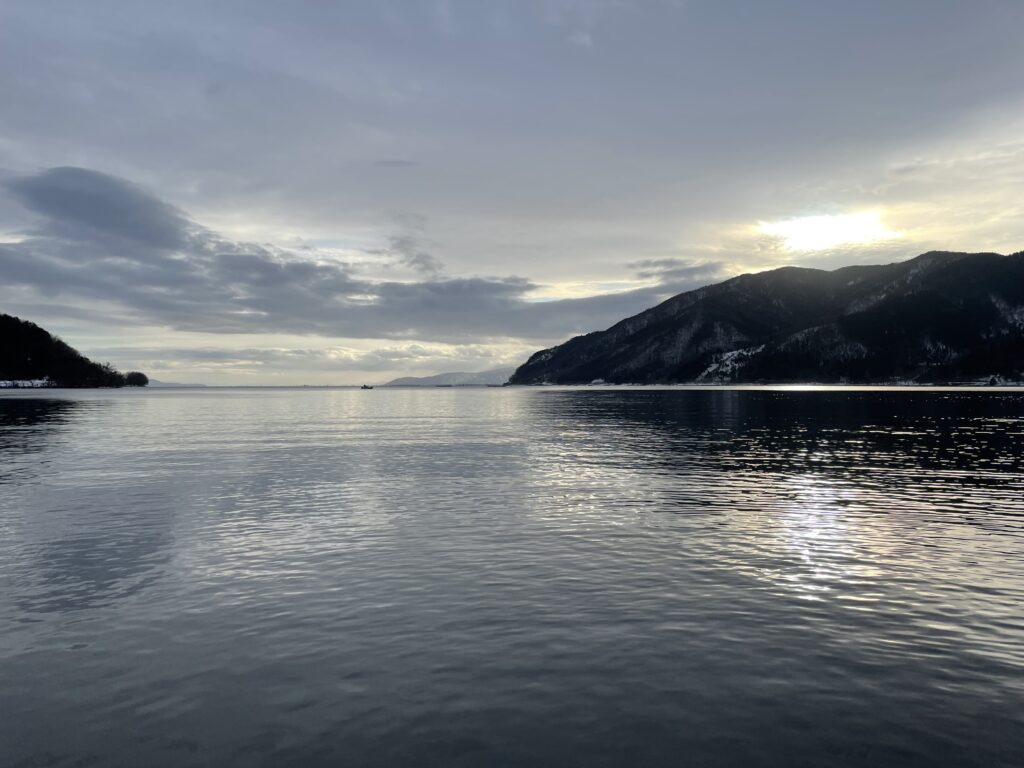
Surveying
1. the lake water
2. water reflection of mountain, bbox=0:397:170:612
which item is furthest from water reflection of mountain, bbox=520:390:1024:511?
water reflection of mountain, bbox=0:397:170:612

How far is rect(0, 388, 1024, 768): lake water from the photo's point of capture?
582 inches

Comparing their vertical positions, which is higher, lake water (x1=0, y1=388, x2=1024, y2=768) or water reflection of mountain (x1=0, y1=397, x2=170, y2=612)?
water reflection of mountain (x1=0, y1=397, x2=170, y2=612)

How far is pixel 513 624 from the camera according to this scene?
21781 mm

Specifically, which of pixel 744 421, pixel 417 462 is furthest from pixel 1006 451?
pixel 417 462

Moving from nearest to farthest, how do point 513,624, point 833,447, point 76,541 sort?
point 513,624 → point 76,541 → point 833,447

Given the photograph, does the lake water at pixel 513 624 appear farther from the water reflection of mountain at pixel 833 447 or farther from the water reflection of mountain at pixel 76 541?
the water reflection of mountain at pixel 833 447

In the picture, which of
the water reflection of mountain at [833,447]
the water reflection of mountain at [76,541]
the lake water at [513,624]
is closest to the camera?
the lake water at [513,624]

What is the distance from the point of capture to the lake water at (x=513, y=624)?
582 inches

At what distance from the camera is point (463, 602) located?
79.4 feet

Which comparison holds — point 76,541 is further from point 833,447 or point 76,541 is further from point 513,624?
point 833,447

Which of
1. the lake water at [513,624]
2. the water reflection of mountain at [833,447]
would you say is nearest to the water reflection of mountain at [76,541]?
the lake water at [513,624]

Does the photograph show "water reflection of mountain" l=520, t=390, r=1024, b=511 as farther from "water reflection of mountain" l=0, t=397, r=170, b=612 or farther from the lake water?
"water reflection of mountain" l=0, t=397, r=170, b=612

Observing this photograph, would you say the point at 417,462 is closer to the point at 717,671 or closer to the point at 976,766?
the point at 717,671

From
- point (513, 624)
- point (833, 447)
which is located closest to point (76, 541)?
point (513, 624)
